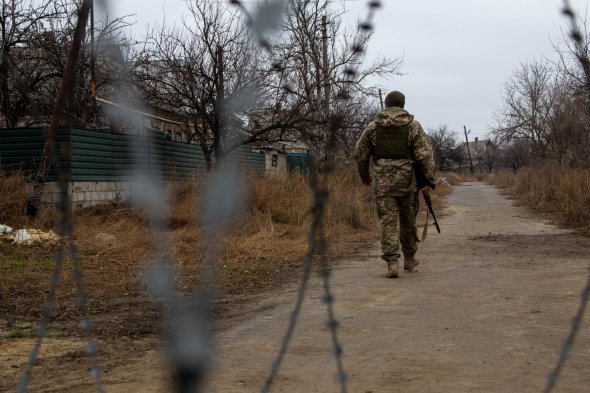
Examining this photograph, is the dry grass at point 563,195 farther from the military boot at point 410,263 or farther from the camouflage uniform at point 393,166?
the camouflage uniform at point 393,166

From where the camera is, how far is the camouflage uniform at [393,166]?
5902 millimetres

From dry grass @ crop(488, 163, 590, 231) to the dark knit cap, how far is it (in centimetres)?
555

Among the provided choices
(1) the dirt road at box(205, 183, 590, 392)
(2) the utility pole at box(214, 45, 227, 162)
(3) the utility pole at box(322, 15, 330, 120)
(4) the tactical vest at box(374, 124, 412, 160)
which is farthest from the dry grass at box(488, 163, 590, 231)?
(2) the utility pole at box(214, 45, 227, 162)

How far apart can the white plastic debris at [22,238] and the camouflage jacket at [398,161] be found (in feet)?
16.8

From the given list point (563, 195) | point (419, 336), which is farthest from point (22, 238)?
point (563, 195)

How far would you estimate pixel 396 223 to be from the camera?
6.02m

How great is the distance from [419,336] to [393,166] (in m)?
2.54

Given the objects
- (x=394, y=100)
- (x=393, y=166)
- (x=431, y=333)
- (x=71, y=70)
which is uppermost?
(x=394, y=100)

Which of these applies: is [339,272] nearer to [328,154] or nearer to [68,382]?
[68,382]

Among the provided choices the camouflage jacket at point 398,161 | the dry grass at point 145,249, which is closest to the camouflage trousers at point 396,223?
the camouflage jacket at point 398,161

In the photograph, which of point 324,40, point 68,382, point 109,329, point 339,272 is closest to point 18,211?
point 339,272

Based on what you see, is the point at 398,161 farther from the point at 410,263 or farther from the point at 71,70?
the point at 71,70

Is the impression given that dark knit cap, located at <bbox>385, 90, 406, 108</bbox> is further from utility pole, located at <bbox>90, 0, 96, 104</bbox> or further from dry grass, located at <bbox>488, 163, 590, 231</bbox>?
dry grass, located at <bbox>488, 163, 590, 231</bbox>

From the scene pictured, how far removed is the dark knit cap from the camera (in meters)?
5.95
